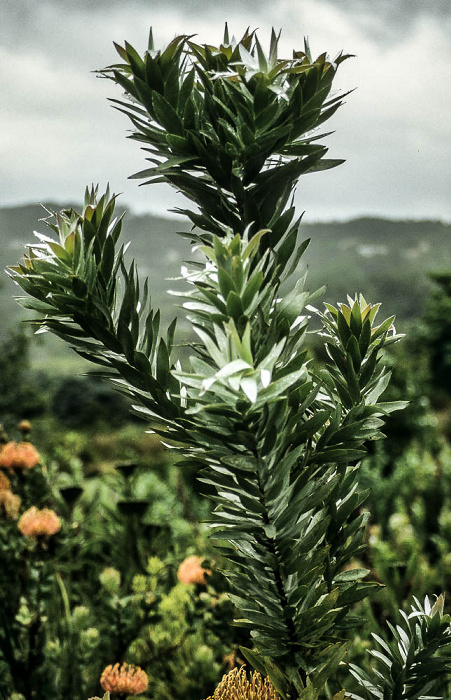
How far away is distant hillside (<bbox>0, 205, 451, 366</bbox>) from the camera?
58938 millimetres

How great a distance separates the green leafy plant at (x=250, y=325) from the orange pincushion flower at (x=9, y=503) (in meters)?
1.23

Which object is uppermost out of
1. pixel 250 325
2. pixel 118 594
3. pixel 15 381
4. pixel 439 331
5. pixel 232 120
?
pixel 439 331

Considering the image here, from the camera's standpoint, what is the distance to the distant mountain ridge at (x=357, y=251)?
59000 millimetres

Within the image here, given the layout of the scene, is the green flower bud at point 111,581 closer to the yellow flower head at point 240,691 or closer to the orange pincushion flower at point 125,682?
the orange pincushion flower at point 125,682

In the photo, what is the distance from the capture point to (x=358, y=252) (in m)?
77.4

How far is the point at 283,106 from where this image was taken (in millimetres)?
677

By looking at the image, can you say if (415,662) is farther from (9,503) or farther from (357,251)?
(357,251)

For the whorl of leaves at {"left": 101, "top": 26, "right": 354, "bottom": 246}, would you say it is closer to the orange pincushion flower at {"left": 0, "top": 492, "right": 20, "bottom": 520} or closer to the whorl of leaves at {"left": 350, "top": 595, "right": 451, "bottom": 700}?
the whorl of leaves at {"left": 350, "top": 595, "right": 451, "bottom": 700}

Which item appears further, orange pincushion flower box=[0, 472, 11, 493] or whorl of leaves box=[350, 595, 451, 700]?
orange pincushion flower box=[0, 472, 11, 493]

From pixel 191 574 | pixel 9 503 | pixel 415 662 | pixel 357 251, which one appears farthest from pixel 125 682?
pixel 357 251

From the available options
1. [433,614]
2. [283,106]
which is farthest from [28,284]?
[433,614]

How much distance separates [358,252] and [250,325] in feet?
261

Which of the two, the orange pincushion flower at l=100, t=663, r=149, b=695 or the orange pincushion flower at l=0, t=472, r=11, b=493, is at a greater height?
the orange pincushion flower at l=0, t=472, r=11, b=493

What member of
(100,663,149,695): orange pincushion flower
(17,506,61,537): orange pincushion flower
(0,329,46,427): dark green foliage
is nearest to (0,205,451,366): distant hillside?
(0,329,46,427): dark green foliage
